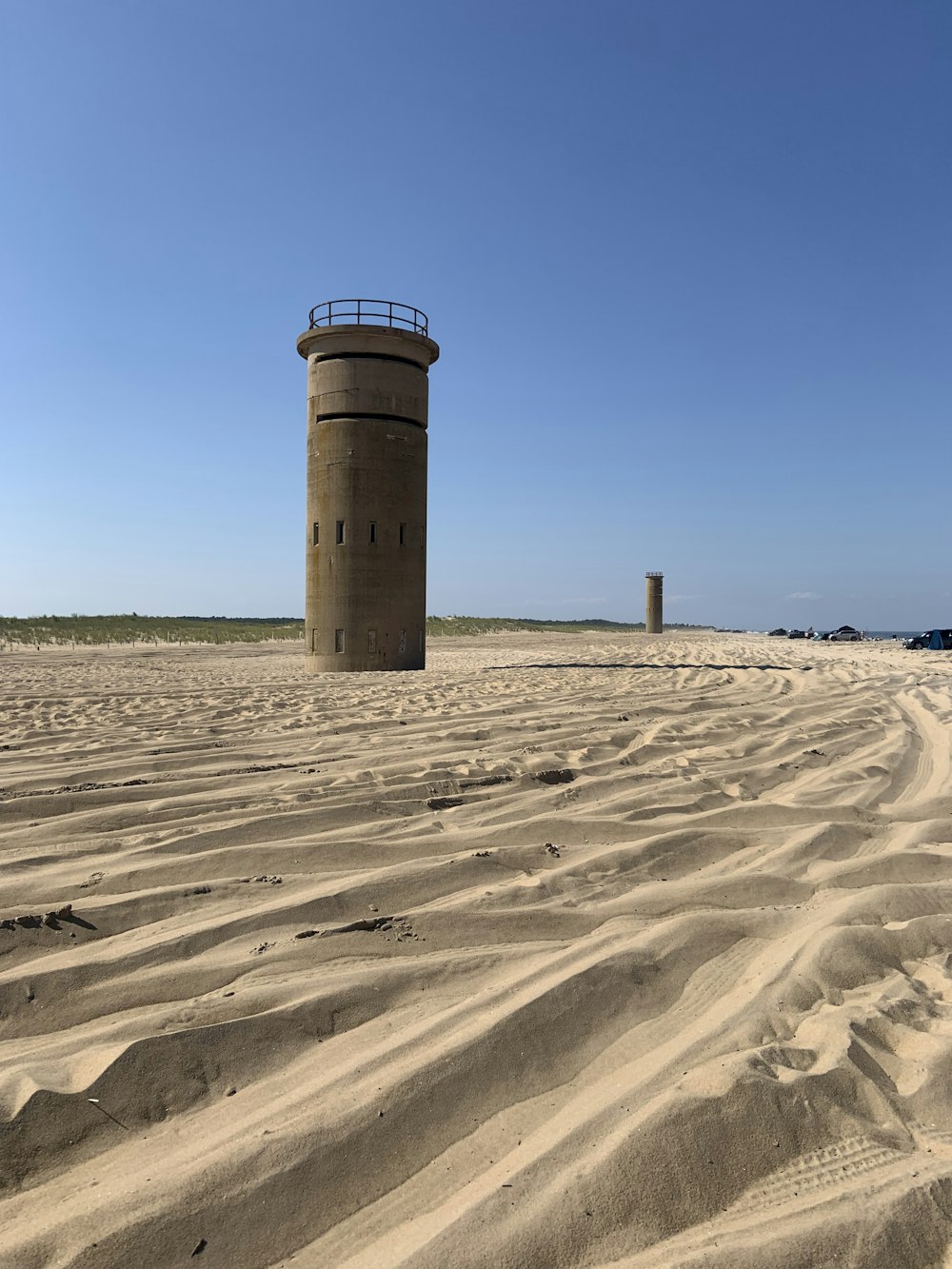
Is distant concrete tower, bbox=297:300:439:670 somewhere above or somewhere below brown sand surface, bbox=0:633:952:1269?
above

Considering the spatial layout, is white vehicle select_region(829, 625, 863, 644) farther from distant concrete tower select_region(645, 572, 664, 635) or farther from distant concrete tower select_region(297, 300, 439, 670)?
distant concrete tower select_region(297, 300, 439, 670)

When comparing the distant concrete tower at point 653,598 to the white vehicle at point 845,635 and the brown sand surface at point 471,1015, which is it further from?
the brown sand surface at point 471,1015

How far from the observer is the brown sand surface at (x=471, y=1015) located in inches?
57.8

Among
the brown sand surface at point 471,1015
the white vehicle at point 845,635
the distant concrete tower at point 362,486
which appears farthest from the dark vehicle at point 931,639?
the brown sand surface at point 471,1015

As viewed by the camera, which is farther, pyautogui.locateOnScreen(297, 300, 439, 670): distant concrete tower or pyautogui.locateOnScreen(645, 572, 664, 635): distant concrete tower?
pyautogui.locateOnScreen(645, 572, 664, 635): distant concrete tower

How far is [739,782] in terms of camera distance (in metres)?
4.36

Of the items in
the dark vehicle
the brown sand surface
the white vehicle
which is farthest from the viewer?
the white vehicle

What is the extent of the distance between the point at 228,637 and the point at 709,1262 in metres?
26.7

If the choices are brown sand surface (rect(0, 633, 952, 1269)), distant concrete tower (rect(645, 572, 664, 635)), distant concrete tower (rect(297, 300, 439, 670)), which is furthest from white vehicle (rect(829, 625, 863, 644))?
brown sand surface (rect(0, 633, 952, 1269))

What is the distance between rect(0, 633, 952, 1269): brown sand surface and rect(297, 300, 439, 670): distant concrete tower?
868cm

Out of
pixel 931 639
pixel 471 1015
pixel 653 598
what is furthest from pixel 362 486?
pixel 653 598

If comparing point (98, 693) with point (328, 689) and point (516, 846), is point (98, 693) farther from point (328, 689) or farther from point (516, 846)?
point (516, 846)

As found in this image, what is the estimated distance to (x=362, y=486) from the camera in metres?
13.1

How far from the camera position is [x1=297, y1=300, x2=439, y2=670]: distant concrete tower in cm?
1303
